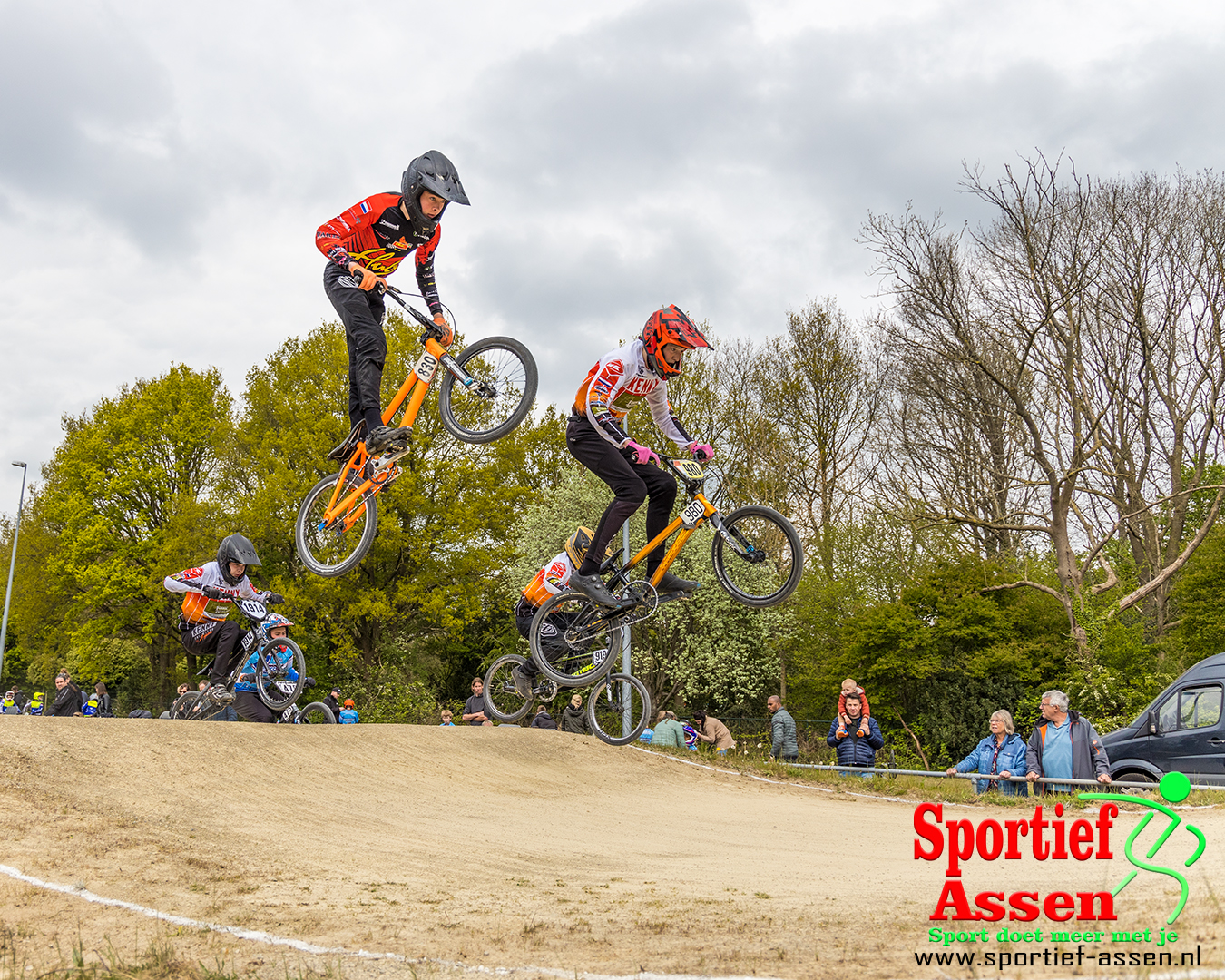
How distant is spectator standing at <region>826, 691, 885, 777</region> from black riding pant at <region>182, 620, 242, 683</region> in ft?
32.3

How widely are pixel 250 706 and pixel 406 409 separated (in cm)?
832

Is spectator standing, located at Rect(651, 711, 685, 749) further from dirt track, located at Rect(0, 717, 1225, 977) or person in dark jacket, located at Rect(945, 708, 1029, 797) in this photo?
person in dark jacket, located at Rect(945, 708, 1029, 797)

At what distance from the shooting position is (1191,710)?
48.4ft

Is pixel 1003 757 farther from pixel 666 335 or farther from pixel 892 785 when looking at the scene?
pixel 666 335

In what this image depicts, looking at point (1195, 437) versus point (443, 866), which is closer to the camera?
point (443, 866)

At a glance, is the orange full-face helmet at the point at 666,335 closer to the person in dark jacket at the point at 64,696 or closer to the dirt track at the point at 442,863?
the dirt track at the point at 442,863

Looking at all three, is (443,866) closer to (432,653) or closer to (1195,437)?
(1195,437)

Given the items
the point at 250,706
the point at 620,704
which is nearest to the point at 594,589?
the point at 620,704

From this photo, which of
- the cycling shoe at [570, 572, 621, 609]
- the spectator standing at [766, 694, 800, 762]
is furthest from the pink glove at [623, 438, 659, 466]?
the spectator standing at [766, 694, 800, 762]

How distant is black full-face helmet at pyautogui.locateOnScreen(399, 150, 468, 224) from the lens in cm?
778

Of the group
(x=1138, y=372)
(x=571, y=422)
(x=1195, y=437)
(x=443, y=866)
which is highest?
(x=1138, y=372)

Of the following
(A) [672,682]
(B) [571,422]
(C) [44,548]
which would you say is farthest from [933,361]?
(C) [44,548]

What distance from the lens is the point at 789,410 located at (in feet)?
114

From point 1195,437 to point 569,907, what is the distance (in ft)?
87.5
